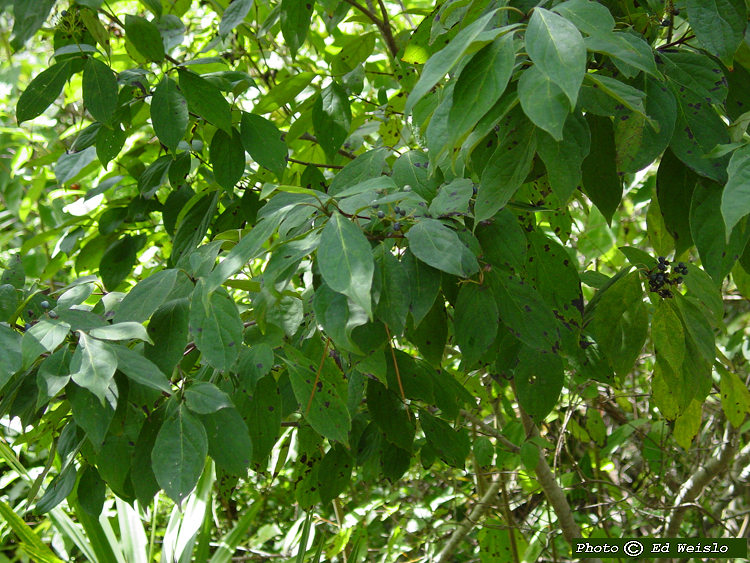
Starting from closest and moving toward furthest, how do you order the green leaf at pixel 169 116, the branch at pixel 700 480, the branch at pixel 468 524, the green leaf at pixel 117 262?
the green leaf at pixel 169 116, the green leaf at pixel 117 262, the branch at pixel 700 480, the branch at pixel 468 524

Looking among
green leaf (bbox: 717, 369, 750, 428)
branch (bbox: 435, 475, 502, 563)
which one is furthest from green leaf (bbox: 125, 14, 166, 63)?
branch (bbox: 435, 475, 502, 563)

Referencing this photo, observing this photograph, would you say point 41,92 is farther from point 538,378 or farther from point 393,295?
point 538,378

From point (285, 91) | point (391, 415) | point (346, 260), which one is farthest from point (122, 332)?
point (285, 91)

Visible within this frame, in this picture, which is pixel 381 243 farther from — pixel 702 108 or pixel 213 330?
pixel 702 108

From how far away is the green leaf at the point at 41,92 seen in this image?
842 mm

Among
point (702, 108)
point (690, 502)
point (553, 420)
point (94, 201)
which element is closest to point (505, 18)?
point (702, 108)

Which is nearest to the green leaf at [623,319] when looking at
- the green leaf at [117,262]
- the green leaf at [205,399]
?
the green leaf at [205,399]

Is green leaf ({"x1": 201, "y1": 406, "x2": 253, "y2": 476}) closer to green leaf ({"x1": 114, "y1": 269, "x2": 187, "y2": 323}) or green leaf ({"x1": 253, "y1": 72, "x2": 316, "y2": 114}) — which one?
green leaf ({"x1": 114, "y1": 269, "x2": 187, "y2": 323})

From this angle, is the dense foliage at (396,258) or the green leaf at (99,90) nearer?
the dense foliage at (396,258)

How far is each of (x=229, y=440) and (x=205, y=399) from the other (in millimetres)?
52

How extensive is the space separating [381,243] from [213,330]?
191 mm

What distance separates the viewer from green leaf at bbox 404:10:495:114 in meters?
0.47

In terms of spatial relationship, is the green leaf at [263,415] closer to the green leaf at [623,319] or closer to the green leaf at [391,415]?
the green leaf at [391,415]

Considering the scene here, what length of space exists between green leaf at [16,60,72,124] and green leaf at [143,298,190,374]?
1.27 ft
